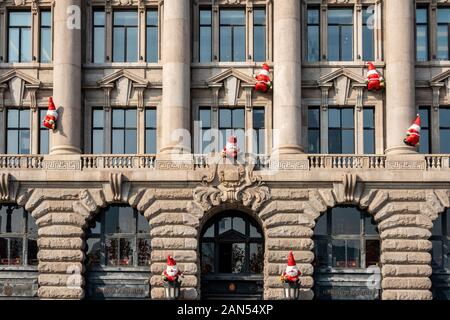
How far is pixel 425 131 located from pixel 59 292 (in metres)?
19.8

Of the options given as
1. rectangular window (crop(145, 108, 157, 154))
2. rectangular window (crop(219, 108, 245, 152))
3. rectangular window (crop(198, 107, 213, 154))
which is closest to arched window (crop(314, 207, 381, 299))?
rectangular window (crop(219, 108, 245, 152))

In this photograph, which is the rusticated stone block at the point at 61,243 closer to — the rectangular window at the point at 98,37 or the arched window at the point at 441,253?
the rectangular window at the point at 98,37

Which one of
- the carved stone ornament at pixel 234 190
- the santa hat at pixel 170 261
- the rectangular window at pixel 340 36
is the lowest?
the santa hat at pixel 170 261

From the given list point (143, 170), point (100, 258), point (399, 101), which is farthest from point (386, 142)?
point (100, 258)

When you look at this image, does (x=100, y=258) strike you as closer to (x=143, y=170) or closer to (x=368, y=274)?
(x=143, y=170)

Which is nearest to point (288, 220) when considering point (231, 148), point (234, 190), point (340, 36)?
point (234, 190)

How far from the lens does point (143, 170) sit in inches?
1746

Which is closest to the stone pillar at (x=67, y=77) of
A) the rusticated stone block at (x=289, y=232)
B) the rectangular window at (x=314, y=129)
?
the rusticated stone block at (x=289, y=232)

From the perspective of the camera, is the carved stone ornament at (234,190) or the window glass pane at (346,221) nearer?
the carved stone ornament at (234,190)

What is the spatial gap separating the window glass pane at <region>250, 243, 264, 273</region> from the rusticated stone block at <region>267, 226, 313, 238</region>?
1714 millimetres

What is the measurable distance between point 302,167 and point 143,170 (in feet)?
25.4

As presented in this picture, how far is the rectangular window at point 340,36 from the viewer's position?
46656 millimetres

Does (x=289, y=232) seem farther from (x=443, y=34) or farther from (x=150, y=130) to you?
(x=443, y=34)

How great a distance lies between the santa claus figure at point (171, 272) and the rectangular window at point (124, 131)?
685 cm
